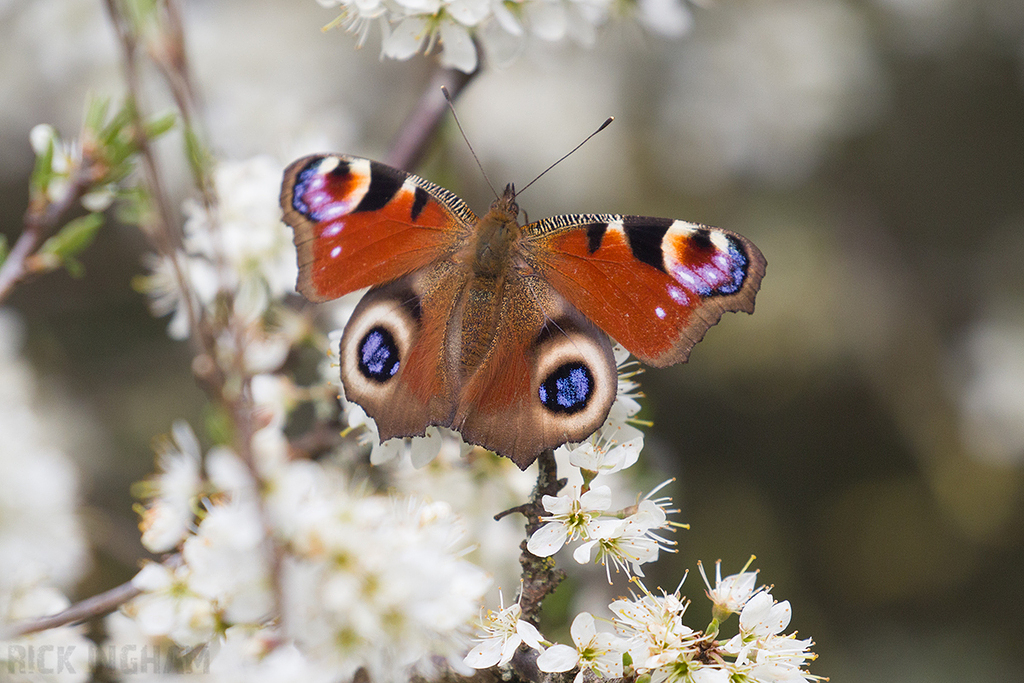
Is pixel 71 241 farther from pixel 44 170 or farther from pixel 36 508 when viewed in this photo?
pixel 36 508

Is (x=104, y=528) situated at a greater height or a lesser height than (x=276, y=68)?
lesser

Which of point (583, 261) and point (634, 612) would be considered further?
point (583, 261)

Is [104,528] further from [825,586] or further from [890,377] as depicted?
[890,377]

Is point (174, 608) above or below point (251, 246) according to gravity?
below

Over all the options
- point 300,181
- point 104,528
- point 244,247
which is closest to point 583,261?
point 300,181

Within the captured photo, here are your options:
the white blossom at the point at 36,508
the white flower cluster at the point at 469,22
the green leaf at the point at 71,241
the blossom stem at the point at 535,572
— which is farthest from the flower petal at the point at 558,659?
the white blossom at the point at 36,508

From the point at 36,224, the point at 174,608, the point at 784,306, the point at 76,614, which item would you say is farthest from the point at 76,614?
the point at 784,306

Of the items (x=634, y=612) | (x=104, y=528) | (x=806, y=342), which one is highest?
(x=634, y=612)
